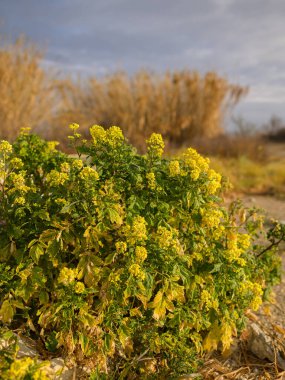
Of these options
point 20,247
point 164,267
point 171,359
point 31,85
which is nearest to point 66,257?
point 20,247

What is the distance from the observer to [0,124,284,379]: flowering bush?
1.97 meters

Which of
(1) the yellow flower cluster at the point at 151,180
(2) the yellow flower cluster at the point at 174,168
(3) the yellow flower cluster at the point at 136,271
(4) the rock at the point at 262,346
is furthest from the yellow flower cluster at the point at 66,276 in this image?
(4) the rock at the point at 262,346

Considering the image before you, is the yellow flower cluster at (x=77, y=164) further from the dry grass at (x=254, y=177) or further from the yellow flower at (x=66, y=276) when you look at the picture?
the dry grass at (x=254, y=177)

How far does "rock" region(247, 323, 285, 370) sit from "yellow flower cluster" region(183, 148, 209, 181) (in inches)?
44.3

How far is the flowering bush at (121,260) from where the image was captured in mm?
1973

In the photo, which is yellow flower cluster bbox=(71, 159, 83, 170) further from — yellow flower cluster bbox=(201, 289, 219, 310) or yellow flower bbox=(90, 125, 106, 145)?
yellow flower cluster bbox=(201, 289, 219, 310)

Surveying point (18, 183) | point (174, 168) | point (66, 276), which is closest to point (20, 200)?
point (18, 183)

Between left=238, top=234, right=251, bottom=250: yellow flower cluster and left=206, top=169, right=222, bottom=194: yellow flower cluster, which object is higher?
left=206, top=169, right=222, bottom=194: yellow flower cluster

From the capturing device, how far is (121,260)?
207 cm

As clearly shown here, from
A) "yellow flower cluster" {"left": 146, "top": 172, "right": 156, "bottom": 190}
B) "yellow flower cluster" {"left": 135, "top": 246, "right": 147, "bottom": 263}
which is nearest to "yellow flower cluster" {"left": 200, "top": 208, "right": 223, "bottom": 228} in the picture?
"yellow flower cluster" {"left": 146, "top": 172, "right": 156, "bottom": 190}

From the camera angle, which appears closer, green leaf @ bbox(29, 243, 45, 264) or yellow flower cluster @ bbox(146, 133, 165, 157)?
green leaf @ bbox(29, 243, 45, 264)

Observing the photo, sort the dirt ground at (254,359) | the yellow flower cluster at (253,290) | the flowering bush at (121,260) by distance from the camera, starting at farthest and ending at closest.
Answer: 1. the dirt ground at (254,359)
2. the yellow flower cluster at (253,290)
3. the flowering bush at (121,260)

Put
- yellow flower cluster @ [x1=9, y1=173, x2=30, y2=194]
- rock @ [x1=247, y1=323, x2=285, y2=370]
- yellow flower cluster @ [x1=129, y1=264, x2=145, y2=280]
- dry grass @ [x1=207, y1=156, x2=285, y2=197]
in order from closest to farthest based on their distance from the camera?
yellow flower cluster @ [x1=129, y1=264, x2=145, y2=280] < yellow flower cluster @ [x1=9, y1=173, x2=30, y2=194] < rock @ [x1=247, y1=323, x2=285, y2=370] < dry grass @ [x1=207, y1=156, x2=285, y2=197]

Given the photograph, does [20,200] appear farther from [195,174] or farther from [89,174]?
[195,174]
